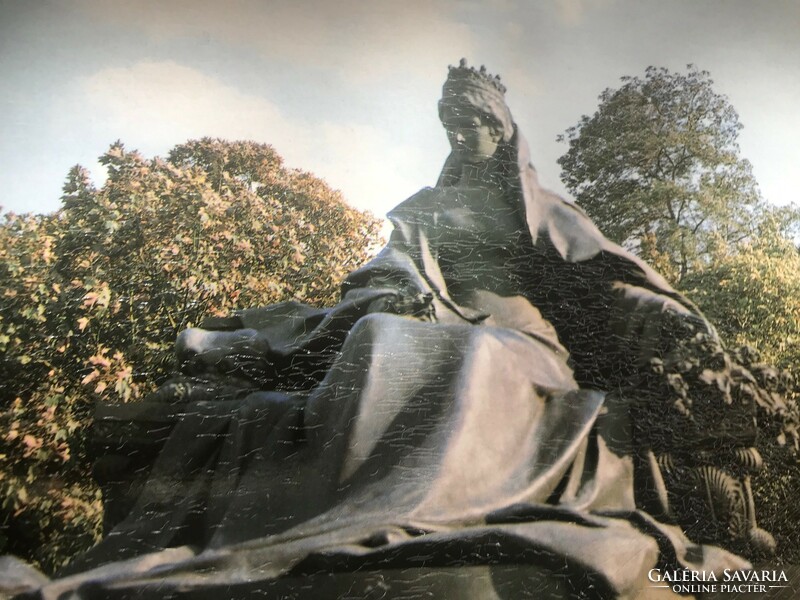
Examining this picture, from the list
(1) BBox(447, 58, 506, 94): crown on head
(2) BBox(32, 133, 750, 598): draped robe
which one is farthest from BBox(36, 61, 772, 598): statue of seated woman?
(1) BBox(447, 58, 506, 94): crown on head

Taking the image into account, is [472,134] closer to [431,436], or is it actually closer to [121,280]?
[431,436]

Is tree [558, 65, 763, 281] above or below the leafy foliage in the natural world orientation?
above

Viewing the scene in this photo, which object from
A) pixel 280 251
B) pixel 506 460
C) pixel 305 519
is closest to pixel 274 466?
pixel 305 519

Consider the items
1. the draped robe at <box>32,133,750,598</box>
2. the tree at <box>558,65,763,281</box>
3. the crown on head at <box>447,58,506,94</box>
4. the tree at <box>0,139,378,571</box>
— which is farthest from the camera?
the crown on head at <box>447,58,506,94</box>

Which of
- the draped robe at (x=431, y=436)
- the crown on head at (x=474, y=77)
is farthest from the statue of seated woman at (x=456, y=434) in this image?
the crown on head at (x=474, y=77)

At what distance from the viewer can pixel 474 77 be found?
3.08 m

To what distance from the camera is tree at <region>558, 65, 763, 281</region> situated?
9.67 ft

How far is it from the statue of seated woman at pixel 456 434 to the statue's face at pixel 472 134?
1 centimetres

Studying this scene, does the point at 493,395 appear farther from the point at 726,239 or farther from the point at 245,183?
the point at 245,183

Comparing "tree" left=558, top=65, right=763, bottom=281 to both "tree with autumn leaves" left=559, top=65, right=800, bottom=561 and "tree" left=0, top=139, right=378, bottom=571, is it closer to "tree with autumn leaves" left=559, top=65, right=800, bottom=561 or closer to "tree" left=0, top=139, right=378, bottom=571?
"tree with autumn leaves" left=559, top=65, right=800, bottom=561

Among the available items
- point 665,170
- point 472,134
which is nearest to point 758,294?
point 665,170

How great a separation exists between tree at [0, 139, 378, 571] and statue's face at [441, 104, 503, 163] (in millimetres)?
445

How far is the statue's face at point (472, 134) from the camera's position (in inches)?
118

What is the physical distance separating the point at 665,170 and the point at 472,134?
712mm
